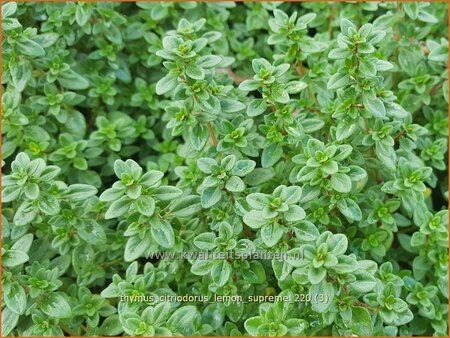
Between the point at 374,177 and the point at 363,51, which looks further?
the point at 374,177

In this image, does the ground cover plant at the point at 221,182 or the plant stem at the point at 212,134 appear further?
the plant stem at the point at 212,134

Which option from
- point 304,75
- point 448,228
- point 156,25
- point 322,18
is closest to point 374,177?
point 448,228

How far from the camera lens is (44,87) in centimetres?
259

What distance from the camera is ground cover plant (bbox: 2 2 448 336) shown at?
2.02m

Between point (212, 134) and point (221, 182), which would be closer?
point (221, 182)

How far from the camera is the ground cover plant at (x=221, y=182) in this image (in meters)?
2.02

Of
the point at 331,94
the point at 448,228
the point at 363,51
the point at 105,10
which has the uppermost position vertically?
the point at 363,51

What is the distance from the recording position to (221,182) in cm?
209

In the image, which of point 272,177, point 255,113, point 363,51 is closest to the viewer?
point 363,51

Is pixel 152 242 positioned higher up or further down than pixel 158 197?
further down

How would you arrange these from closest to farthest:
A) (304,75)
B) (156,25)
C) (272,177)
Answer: (272,177), (304,75), (156,25)

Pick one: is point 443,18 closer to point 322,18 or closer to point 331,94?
point 322,18

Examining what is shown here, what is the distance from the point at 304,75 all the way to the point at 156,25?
781 millimetres

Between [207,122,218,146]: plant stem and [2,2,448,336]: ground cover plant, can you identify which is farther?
[207,122,218,146]: plant stem
